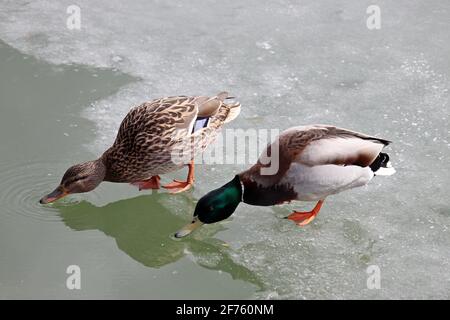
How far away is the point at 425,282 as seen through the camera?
383 cm

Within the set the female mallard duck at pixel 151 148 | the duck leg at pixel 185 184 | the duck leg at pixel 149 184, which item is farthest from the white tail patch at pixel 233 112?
the duck leg at pixel 149 184

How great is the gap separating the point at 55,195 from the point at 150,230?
589 millimetres

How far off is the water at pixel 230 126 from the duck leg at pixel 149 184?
102 millimetres

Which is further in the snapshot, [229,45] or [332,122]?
[229,45]

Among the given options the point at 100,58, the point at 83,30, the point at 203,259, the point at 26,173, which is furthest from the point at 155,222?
the point at 83,30

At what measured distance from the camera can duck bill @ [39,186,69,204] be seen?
4.24 meters

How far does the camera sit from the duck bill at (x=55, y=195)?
167 inches

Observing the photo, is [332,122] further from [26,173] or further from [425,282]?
[26,173]

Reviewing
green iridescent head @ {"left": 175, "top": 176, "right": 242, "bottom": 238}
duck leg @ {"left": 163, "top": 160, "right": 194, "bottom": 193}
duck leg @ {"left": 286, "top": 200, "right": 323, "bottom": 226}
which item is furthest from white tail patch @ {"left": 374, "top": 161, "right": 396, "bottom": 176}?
duck leg @ {"left": 163, "top": 160, "right": 194, "bottom": 193}

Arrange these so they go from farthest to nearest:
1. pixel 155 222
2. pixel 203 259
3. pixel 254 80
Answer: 1. pixel 254 80
2. pixel 155 222
3. pixel 203 259

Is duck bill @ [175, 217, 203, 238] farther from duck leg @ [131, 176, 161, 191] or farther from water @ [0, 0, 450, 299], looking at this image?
duck leg @ [131, 176, 161, 191]

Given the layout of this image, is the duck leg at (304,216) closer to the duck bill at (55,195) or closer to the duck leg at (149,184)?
the duck leg at (149,184)
